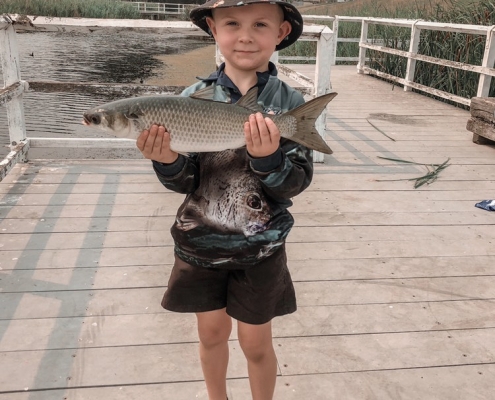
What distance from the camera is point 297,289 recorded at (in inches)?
131

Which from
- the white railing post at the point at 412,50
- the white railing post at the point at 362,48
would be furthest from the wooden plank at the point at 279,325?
the white railing post at the point at 362,48

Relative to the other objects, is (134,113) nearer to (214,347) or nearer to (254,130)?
(254,130)

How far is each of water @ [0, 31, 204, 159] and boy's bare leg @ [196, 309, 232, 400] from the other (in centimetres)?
382

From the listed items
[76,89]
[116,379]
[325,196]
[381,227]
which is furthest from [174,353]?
[76,89]

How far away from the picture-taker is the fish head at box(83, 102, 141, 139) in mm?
1817

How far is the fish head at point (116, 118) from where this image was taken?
1.82 metres

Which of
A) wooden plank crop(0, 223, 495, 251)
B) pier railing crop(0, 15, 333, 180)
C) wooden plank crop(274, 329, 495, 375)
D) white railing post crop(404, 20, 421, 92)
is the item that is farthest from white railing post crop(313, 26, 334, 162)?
white railing post crop(404, 20, 421, 92)

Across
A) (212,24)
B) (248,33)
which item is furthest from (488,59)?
(248,33)

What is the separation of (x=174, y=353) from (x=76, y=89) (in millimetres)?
3337

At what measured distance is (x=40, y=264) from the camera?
3.54 metres

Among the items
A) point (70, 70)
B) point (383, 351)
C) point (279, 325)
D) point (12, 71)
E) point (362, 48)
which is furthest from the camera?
point (70, 70)

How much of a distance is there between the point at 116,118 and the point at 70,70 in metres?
16.4

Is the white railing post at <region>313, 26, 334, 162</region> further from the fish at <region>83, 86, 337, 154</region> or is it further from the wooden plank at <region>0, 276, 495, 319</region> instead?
the fish at <region>83, 86, 337, 154</region>

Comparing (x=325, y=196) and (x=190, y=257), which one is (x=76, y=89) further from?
(x=190, y=257)
